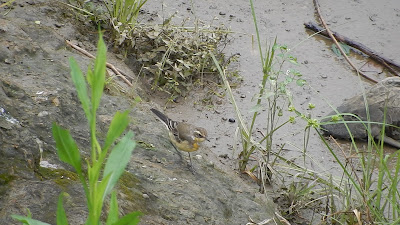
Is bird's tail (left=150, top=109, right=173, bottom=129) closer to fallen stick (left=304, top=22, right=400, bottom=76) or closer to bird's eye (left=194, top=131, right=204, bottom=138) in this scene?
bird's eye (left=194, top=131, right=204, bottom=138)

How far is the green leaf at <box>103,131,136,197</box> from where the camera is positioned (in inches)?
60.1

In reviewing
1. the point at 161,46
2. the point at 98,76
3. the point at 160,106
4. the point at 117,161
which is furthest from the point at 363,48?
the point at 98,76

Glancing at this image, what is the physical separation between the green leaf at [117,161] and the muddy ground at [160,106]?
1398mm

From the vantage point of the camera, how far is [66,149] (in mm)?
1504

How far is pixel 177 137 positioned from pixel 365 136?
2.37 metres

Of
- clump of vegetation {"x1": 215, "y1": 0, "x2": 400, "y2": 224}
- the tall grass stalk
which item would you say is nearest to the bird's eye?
clump of vegetation {"x1": 215, "y1": 0, "x2": 400, "y2": 224}

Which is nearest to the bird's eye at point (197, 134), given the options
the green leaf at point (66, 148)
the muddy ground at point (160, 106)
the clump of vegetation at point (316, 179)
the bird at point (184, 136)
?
the bird at point (184, 136)

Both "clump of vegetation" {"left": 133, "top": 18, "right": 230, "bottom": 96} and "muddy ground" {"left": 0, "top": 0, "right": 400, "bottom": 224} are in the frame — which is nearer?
"muddy ground" {"left": 0, "top": 0, "right": 400, "bottom": 224}

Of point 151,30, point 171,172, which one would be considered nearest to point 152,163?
point 171,172

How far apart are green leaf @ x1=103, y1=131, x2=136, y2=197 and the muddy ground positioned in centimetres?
140

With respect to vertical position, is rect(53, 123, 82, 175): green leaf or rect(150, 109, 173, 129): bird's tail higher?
rect(53, 123, 82, 175): green leaf

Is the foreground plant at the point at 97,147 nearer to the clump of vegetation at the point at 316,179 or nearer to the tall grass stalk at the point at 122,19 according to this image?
the clump of vegetation at the point at 316,179

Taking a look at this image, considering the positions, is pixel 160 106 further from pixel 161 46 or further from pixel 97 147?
pixel 97 147

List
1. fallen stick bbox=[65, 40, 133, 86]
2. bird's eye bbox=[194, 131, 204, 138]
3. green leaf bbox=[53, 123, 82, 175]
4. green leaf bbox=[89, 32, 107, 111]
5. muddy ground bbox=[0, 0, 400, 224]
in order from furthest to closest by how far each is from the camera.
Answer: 1. fallen stick bbox=[65, 40, 133, 86]
2. bird's eye bbox=[194, 131, 204, 138]
3. muddy ground bbox=[0, 0, 400, 224]
4. green leaf bbox=[53, 123, 82, 175]
5. green leaf bbox=[89, 32, 107, 111]
